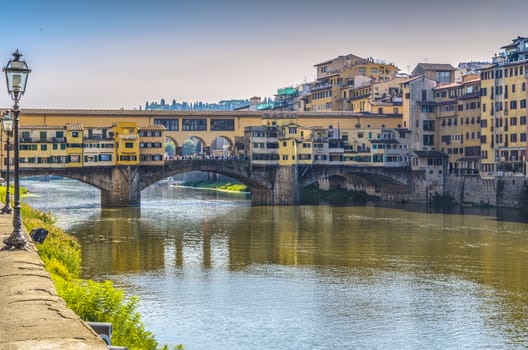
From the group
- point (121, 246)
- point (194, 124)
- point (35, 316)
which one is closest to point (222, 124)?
point (194, 124)

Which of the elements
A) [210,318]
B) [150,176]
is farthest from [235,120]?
[210,318]

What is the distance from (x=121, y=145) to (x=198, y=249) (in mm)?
29201

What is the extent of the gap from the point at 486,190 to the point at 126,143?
98.6 feet

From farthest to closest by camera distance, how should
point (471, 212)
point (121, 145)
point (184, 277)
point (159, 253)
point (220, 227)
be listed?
point (121, 145) < point (471, 212) < point (220, 227) < point (159, 253) < point (184, 277)

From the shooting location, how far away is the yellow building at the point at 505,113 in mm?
61094

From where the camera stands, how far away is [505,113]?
6269 cm

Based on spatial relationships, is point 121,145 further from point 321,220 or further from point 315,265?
point 315,265

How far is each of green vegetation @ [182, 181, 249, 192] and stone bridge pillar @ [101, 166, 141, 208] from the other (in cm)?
2686

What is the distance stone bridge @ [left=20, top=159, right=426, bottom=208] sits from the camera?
213ft

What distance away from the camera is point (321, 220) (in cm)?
5475

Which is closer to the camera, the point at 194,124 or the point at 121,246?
the point at 121,246

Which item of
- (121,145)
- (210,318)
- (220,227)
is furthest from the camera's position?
(121,145)

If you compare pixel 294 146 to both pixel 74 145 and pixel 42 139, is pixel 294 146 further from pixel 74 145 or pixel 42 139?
pixel 42 139

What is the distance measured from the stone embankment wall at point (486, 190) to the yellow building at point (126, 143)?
2773 cm
